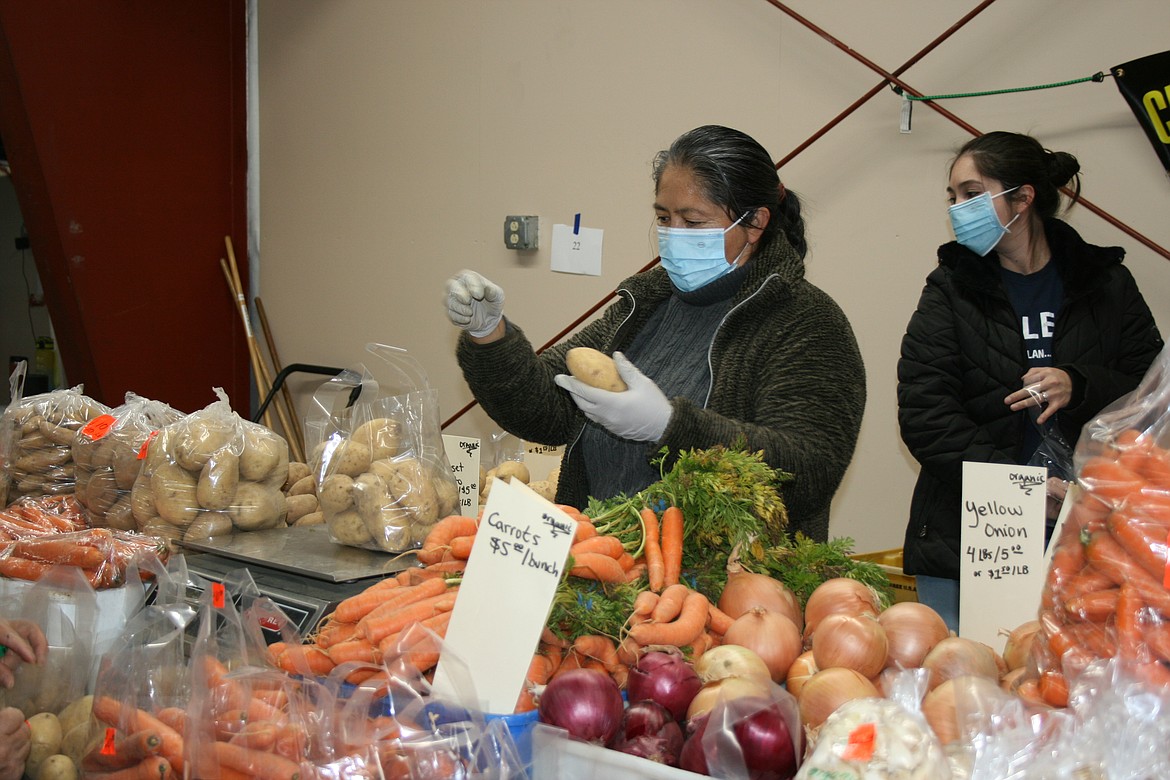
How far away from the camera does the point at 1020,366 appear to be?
2158mm

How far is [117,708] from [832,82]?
2868 millimetres

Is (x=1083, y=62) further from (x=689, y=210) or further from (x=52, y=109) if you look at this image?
(x=52, y=109)

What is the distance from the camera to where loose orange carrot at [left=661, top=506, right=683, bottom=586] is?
1.39m

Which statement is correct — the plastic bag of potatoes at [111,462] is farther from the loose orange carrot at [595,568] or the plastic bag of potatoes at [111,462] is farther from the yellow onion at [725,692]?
the yellow onion at [725,692]

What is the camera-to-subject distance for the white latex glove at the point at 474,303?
184 centimetres

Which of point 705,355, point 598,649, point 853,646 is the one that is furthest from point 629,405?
point 853,646

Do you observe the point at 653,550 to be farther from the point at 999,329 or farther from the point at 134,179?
the point at 134,179

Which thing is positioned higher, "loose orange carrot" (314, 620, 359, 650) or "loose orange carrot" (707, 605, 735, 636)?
"loose orange carrot" (707, 605, 735, 636)

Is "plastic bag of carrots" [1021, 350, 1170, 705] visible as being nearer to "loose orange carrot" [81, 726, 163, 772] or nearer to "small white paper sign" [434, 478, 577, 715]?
"small white paper sign" [434, 478, 577, 715]

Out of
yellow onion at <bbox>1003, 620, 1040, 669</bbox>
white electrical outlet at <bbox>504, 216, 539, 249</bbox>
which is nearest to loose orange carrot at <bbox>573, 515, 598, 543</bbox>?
yellow onion at <bbox>1003, 620, 1040, 669</bbox>

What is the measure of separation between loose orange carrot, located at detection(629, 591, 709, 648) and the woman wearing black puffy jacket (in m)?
1.01

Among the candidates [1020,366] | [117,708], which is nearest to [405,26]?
[1020,366]

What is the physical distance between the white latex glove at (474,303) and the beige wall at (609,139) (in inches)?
67.9

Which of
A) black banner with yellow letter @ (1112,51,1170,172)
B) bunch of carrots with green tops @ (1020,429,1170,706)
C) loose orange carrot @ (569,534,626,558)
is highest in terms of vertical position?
black banner with yellow letter @ (1112,51,1170,172)
